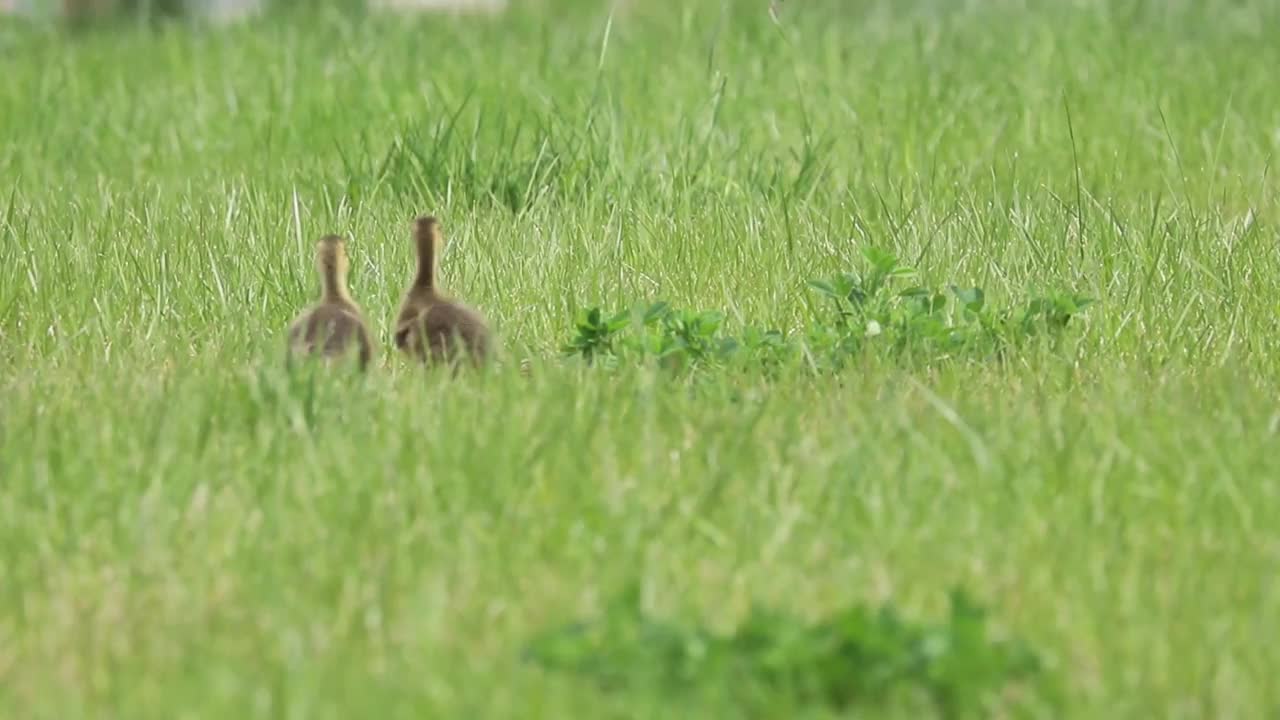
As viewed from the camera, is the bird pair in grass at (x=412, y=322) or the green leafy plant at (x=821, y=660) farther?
the bird pair in grass at (x=412, y=322)

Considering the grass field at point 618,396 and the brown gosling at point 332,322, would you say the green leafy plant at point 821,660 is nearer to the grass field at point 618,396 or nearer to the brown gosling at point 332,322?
the grass field at point 618,396

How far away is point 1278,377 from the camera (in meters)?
5.47

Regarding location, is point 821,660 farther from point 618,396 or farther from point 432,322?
point 432,322

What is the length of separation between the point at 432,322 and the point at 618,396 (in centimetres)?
66

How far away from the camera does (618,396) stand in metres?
4.95

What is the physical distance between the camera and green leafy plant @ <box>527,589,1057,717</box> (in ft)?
11.1

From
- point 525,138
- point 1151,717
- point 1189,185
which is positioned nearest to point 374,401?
point 1151,717

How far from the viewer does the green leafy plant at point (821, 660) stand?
3373 millimetres

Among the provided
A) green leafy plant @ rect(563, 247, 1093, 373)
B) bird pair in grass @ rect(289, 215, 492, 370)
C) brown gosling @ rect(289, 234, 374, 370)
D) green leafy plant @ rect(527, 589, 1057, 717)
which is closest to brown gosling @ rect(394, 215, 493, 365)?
bird pair in grass @ rect(289, 215, 492, 370)

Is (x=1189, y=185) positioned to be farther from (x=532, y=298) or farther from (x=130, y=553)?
(x=130, y=553)

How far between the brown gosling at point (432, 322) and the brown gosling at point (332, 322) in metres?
0.12

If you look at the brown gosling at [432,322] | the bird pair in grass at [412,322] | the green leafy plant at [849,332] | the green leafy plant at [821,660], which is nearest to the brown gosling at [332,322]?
the bird pair in grass at [412,322]

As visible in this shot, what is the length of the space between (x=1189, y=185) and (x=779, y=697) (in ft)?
16.7

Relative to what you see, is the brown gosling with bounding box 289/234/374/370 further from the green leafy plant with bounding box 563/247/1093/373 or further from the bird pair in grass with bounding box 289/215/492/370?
the green leafy plant with bounding box 563/247/1093/373
